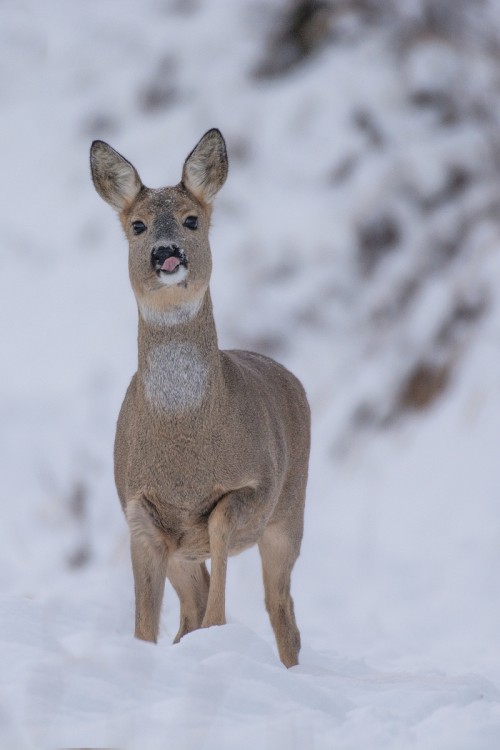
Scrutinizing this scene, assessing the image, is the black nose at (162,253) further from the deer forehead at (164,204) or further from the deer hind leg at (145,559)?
the deer hind leg at (145,559)

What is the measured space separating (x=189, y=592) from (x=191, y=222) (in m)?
1.48

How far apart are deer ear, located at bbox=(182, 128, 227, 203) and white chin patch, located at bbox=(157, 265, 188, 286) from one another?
2.00 ft

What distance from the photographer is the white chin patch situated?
5191 mm

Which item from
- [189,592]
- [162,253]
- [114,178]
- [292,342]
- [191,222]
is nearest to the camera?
[162,253]

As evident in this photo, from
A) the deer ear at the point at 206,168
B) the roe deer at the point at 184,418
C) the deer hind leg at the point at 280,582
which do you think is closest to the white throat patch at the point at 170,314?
the roe deer at the point at 184,418

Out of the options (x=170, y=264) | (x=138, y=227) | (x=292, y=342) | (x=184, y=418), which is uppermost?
(x=292, y=342)

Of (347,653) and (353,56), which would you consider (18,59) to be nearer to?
(353,56)

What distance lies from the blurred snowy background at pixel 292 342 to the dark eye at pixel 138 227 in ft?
4.60

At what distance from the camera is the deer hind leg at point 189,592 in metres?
5.89

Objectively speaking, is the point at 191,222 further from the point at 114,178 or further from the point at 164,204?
the point at 114,178

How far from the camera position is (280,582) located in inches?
235

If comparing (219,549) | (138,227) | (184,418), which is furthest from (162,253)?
(219,549)

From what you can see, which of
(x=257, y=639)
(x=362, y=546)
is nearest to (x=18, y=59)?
(x=362, y=546)

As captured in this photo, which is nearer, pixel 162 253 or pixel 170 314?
pixel 162 253
